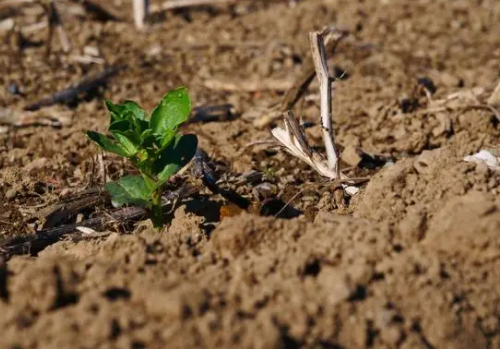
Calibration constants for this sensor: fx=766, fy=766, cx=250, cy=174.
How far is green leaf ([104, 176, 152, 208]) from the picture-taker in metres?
3.29

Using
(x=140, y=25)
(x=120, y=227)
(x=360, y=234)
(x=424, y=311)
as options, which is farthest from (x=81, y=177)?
(x=140, y=25)

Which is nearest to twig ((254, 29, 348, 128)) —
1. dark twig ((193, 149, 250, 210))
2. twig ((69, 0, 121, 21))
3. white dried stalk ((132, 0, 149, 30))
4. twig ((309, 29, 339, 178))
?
twig ((309, 29, 339, 178))

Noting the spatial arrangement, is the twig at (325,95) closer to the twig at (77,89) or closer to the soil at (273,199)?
the soil at (273,199)

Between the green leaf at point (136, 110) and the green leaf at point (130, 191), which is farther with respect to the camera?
the green leaf at point (136, 110)

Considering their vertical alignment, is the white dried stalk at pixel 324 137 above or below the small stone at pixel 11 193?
above

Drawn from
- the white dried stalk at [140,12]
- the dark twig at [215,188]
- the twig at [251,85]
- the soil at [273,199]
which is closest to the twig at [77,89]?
the soil at [273,199]

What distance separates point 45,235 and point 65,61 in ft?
9.78

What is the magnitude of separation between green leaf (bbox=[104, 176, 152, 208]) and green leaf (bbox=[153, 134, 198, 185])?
0.31 feet

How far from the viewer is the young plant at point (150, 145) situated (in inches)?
130

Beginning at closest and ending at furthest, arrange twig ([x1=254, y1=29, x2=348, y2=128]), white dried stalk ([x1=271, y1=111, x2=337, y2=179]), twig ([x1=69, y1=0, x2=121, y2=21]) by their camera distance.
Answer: white dried stalk ([x1=271, y1=111, x2=337, y2=179]) < twig ([x1=254, y1=29, x2=348, y2=128]) < twig ([x1=69, y1=0, x2=121, y2=21])

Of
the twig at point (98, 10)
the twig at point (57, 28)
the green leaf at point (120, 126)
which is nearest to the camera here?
the green leaf at point (120, 126)

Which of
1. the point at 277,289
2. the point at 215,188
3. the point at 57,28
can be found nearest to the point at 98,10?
the point at 57,28

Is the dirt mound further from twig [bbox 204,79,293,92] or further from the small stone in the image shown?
twig [bbox 204,79,293,92]

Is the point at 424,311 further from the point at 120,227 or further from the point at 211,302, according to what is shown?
the point at 120,227
